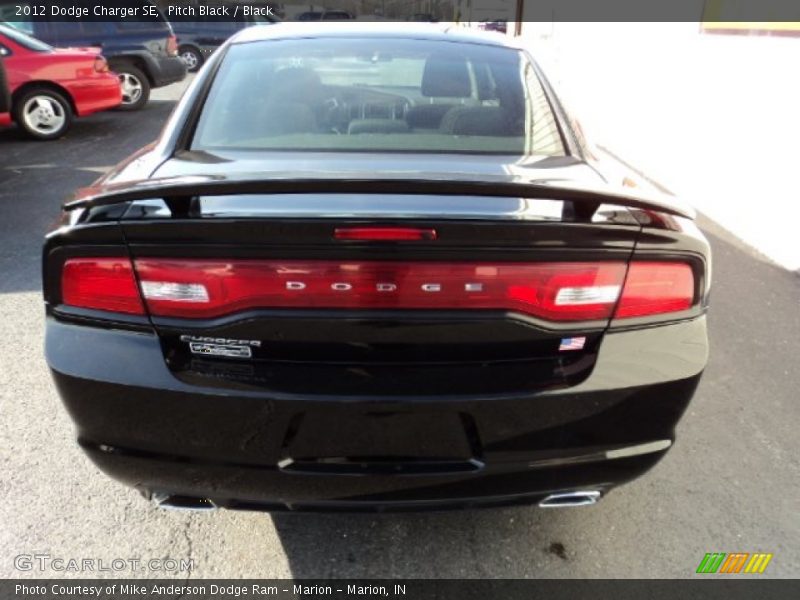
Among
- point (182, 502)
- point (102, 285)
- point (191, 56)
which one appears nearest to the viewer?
point (102, 285)

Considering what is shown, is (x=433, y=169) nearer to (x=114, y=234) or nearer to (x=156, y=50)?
(x=114, y=234)

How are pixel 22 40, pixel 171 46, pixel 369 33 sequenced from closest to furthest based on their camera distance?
pixel 369 33 → pixel 22 40 → pixel 171 46

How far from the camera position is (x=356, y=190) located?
1535mm

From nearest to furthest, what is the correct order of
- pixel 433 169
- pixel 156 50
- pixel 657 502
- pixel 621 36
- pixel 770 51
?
1. pixel 433 169
2. pixel 657 502
3. pixel 770 51
4. pixel 621 36
5. pixel 156 50

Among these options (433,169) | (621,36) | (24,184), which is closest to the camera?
(433,169)

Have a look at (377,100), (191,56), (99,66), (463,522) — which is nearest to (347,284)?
(463,522)

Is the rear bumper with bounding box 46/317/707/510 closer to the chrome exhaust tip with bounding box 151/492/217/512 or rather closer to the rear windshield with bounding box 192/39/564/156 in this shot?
the chrome exhaust tip with bounding box 151/492/217/512

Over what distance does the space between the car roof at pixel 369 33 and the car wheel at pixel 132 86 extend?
923cm

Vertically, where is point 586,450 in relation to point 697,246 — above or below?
below

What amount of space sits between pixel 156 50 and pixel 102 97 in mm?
3167

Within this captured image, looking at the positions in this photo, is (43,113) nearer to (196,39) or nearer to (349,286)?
(349,286)

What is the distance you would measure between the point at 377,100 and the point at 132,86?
10.1 m

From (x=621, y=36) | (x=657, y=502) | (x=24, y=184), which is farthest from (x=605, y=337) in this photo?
(x=621, y=36)

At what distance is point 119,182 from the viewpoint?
1.74m
